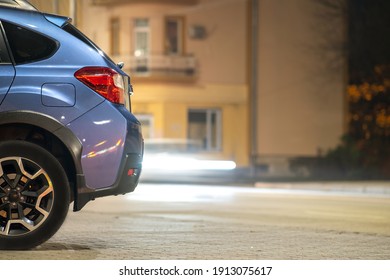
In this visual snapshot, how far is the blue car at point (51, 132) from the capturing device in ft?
21.8

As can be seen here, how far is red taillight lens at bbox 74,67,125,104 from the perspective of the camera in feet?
22.3

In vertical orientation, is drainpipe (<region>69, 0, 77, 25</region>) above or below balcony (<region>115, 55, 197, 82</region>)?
above

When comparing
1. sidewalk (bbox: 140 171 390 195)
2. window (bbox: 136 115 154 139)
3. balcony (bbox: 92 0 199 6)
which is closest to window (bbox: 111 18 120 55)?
balcony (bbox: 92 0 199 6)

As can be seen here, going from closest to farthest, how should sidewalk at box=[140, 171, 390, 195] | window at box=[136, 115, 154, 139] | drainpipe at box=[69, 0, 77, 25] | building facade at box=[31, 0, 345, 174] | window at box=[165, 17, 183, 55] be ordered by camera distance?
drainpipe at box=[69, 0, 77, 25]
sidewalk at box=[140, 171, 390, 195]
building facade at box=[31, 0, 345, 174]
window at box=[136, 115, 154, 139]
window at box=[165, 17, 183, 55]

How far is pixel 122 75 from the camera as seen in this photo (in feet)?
23.4

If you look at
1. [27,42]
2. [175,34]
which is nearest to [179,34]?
[175,34]

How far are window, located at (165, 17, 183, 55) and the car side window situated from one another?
84.9 ft

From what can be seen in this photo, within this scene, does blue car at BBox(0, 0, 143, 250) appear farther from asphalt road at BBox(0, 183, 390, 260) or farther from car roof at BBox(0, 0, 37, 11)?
asphalt road at BBox(0, 183, 390, 260)

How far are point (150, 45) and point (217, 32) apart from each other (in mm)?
3038

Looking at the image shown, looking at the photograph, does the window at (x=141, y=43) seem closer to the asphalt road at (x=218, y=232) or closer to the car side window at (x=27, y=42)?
the asphalt road at (x=218, y=232)

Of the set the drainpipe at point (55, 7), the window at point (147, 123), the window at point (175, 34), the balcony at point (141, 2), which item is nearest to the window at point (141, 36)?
the balcony at point (141, 2)

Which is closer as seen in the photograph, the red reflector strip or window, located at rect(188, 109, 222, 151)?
the red reflector strip

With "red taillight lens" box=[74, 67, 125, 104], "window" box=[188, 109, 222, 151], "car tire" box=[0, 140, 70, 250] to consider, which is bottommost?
"window" box=[188, 109, 222, 151]

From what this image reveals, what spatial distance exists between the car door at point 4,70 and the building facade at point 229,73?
24538 millimetres
